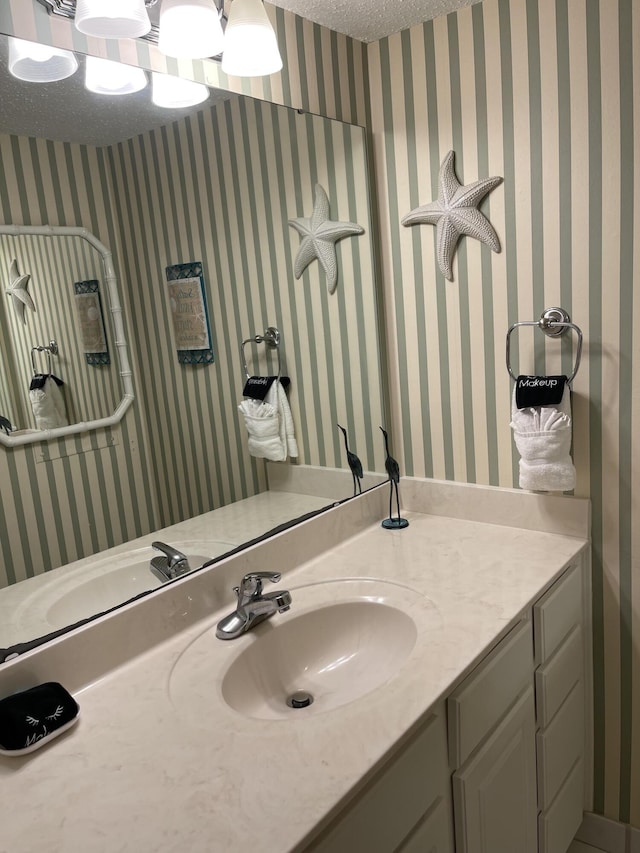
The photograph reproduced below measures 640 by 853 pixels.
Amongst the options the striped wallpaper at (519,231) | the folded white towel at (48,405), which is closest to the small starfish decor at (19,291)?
the folded white towel at (48,405)

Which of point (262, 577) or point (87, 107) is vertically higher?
point (87, 107)

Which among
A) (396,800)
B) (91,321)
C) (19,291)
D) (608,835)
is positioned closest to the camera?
(396,800)

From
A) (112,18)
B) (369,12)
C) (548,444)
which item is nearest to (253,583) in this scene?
(548,444)

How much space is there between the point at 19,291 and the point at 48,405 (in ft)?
0.70

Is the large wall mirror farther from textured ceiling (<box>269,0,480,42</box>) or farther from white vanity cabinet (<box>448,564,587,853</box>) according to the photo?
white vanity cabinet (<box>448,564,587,853</box>)

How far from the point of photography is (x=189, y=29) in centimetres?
138

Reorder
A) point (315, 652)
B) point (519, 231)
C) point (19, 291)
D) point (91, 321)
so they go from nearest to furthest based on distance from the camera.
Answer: point (19, 291) < point (91, 321) < point (315, 652) < point (519, 231)

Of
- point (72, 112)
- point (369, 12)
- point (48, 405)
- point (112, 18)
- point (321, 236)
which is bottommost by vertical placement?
point (48, 405)

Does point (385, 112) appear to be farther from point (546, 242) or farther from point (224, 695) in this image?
point (224, 695)

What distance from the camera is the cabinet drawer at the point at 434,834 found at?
46.6 inches

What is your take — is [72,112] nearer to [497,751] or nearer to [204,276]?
[204,276]

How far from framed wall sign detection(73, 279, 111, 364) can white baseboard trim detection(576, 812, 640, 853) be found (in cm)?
183

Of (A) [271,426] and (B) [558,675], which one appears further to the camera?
(A) [271,426]

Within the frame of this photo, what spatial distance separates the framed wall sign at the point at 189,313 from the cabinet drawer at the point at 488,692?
92 cm
